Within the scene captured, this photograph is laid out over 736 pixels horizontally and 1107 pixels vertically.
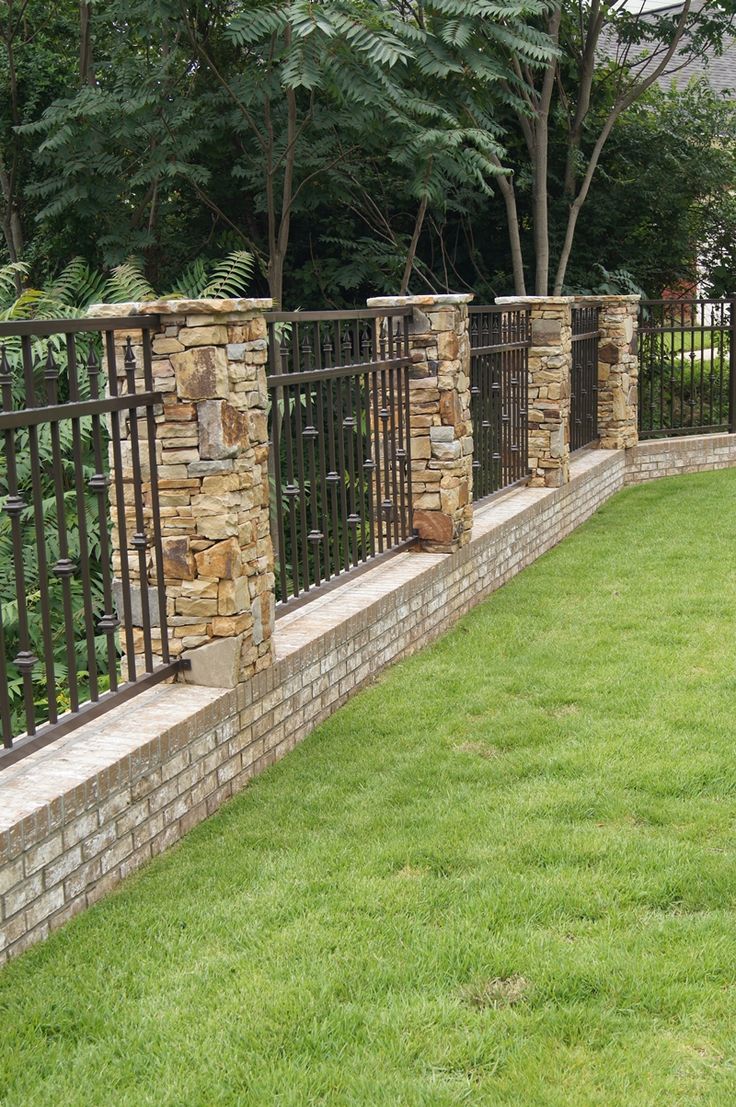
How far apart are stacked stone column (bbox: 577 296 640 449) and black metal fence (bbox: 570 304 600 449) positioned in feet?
0.34

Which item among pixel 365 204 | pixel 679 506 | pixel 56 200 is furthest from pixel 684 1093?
pixel 365 204

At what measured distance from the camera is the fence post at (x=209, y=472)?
4.93 metres

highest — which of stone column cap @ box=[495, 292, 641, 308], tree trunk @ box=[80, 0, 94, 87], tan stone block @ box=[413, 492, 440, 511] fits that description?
tree trunk @ box=[80, 0, 94, 87]

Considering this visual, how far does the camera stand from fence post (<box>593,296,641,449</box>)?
13289 mm

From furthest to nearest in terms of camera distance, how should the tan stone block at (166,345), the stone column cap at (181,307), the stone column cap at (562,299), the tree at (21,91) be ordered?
1. the tree at (21,91)
2. the stone column cap at (562,299)
3. the tan stone block at (166,345)
4. the stone column cap at (181,307)

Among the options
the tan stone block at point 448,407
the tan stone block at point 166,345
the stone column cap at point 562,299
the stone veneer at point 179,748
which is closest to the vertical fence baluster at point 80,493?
the stone veneer at point 179,748

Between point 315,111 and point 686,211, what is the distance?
22.6ft

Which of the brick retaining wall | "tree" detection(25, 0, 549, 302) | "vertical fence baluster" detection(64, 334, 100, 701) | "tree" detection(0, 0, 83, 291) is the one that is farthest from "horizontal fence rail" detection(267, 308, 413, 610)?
the brick retaining wall

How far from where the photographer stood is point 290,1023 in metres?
3.32

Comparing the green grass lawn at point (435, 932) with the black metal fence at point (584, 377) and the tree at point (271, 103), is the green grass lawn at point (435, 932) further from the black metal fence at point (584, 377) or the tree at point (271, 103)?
the black metal fence at point (584, 377)

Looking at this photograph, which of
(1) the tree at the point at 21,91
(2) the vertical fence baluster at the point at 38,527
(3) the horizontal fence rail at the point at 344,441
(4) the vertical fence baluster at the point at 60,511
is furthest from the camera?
(1) the tree at the point at 21,91

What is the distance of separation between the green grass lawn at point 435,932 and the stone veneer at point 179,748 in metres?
0.11

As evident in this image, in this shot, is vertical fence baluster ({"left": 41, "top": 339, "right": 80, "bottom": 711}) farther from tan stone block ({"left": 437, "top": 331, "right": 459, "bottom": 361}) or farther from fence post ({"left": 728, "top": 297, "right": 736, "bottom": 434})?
fence post ({"left": 728, "top": 297, "right": 736, "bottom": 434})

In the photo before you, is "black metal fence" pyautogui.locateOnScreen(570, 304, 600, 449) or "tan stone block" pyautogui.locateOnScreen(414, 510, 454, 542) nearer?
"tan stone block" pyautogui.locateOnScreen(414, 510, 454, 542)
